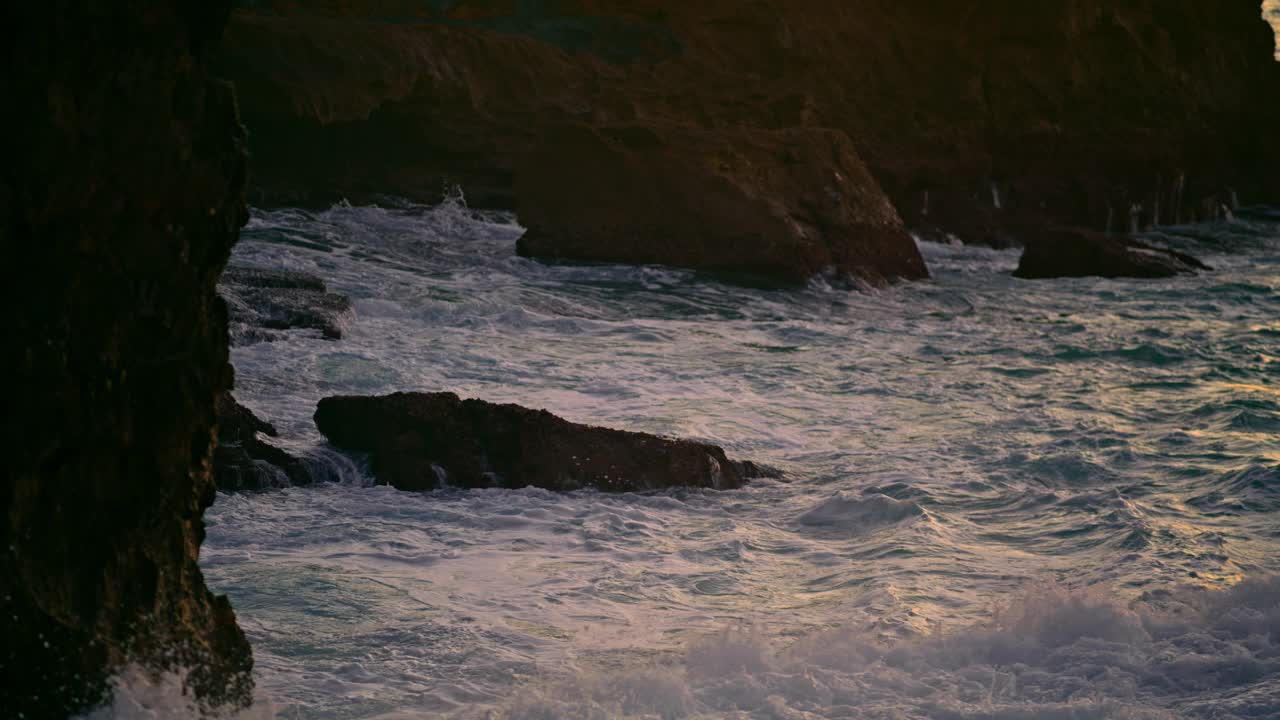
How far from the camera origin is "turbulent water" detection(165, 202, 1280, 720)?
3850 millimetres

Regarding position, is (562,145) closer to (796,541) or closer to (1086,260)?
(1086,260)

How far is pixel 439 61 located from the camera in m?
21.4

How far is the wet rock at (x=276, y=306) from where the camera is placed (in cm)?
963

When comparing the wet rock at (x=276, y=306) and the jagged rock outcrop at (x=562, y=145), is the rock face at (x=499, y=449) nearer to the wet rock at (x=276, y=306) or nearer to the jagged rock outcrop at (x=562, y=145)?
the wet rock at (x=276, y=306)

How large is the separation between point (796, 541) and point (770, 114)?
17495mm

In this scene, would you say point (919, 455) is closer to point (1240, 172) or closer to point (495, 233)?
point (495, 233)

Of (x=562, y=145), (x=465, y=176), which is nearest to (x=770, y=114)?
(x=465, y=176)

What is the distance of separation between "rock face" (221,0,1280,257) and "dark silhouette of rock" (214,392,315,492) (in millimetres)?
8551

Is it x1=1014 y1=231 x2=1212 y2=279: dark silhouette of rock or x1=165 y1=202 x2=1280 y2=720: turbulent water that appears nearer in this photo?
x1=165 y1=202 x2=1280 y2=720: turbulent water

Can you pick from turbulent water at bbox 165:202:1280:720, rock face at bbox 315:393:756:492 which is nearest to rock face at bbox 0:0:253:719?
turbulent water at bbox 165:202:1280:720

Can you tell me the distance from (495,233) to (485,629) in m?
13.3

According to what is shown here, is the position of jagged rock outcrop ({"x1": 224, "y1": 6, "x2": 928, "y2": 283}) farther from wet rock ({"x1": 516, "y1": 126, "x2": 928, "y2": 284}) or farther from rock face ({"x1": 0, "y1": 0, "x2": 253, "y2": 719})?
rock face ({"x1": 0, "y1": 0, "x2": 253, "y2": 719})

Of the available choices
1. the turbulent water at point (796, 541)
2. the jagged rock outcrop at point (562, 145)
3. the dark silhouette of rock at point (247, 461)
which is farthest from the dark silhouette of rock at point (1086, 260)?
the dark silhouette of rock at point (247, 461)

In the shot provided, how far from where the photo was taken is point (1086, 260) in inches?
674
